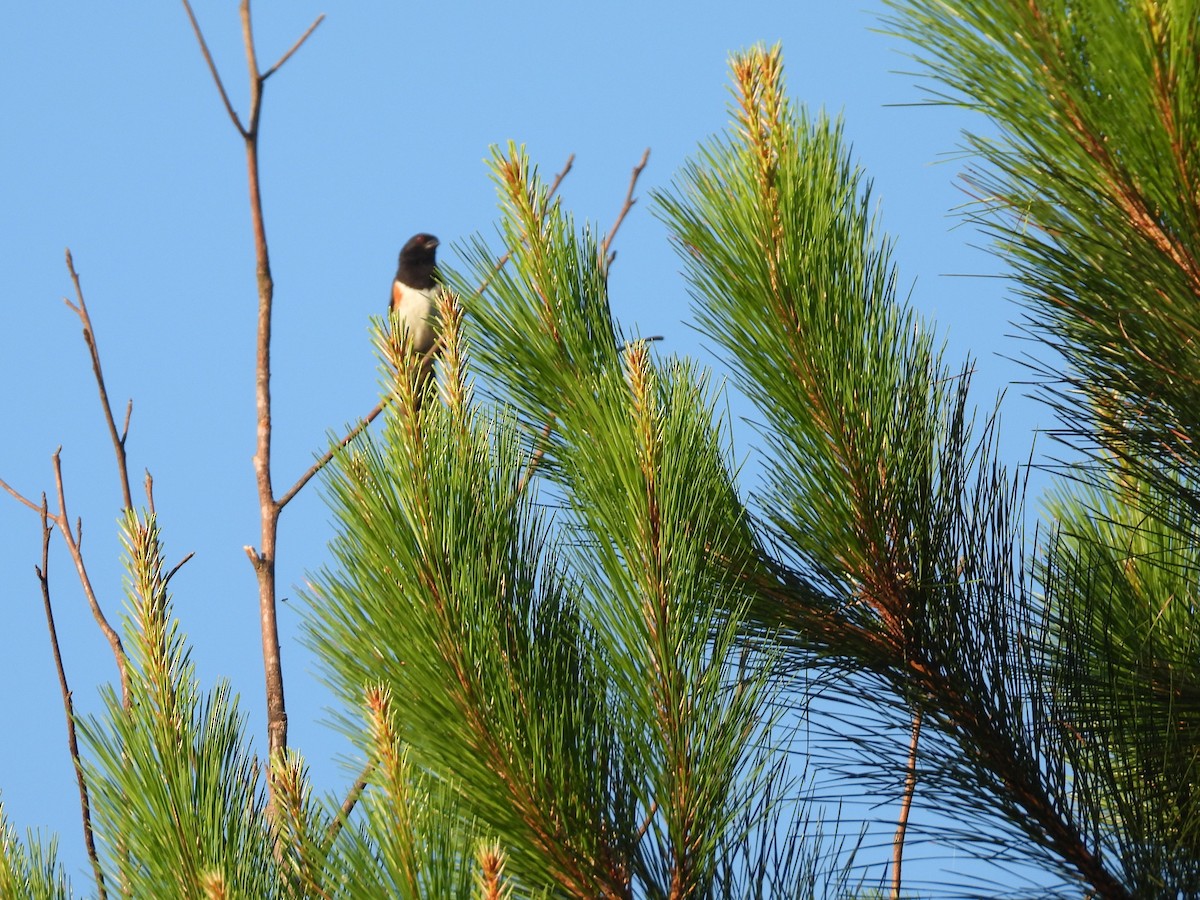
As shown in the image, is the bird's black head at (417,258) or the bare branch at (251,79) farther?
the bird's black head at (417,258)

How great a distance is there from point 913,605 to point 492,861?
1.08 metres

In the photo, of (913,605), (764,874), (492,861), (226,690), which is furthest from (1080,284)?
(226,690)

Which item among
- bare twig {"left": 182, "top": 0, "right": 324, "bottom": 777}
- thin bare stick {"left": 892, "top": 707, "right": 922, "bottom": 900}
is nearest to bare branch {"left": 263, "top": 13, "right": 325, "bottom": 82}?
bare twig {"left": 182, "top": 0, "right": 324, "bottom": 777}

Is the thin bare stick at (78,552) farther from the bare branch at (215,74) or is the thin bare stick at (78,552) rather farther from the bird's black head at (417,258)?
the bird's black head at (417,258)

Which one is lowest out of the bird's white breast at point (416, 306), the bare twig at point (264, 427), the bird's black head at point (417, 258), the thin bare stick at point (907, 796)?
the thin bare stick at point (907, 796)

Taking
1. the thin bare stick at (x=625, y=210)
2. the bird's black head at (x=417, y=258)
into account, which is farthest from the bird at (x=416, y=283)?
the thin bare stick at (x=625, y=210)

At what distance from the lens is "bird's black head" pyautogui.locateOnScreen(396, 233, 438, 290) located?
695 centimetres

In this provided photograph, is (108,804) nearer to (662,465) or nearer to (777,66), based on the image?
(662,465)

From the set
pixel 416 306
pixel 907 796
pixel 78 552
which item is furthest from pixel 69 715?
pixel 416 306

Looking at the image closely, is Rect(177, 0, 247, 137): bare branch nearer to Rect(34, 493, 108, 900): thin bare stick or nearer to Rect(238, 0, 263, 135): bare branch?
Rect(238, 0, 263, 135): bare branch

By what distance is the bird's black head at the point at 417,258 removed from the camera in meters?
6.95

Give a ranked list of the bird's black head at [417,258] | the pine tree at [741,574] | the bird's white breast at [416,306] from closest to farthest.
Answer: the pine tree at [741,574], the bird's white breast at [416,306], the bird's black head at [417,258]

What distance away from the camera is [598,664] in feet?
5.51

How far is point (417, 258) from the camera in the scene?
23.2 feet
